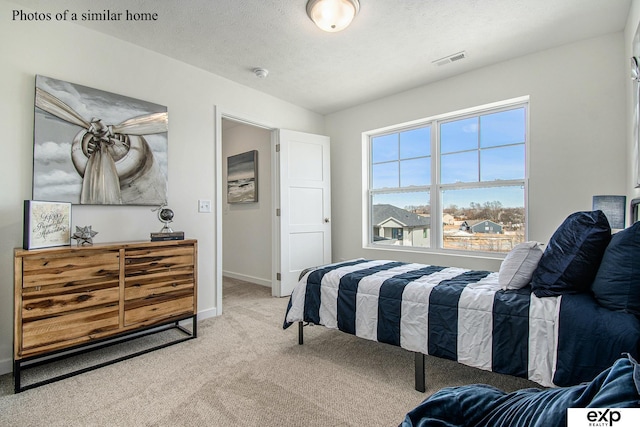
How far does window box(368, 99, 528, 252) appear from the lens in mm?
3271

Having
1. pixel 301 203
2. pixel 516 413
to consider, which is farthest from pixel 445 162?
pixel 516 413

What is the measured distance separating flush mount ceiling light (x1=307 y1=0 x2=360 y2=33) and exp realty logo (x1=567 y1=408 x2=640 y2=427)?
2.47 m

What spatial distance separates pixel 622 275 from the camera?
1349 mm

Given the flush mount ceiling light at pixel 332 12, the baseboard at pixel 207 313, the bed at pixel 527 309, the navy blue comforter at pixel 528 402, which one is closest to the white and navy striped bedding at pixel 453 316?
the bed at pixel 527 309

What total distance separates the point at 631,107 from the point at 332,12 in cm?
237

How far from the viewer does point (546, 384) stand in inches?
58.4

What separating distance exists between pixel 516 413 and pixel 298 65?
327cm

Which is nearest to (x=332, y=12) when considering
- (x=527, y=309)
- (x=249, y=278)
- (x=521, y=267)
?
(x=521, y=267)

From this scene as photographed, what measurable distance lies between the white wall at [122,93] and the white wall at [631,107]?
3410 mm

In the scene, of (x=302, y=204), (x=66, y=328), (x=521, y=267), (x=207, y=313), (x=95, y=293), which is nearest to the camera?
(x=521, y=267)

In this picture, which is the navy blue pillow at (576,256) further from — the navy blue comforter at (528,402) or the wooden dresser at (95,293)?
the wooden dresser at (95,293)

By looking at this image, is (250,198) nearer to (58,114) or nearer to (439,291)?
(58,114)

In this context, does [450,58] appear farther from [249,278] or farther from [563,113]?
[249,278]

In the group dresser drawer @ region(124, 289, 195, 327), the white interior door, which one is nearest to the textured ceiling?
the white interior door
